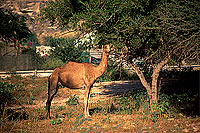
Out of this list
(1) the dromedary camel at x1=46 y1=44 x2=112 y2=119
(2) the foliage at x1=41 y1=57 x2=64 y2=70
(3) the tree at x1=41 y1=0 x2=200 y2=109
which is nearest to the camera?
(3) the tree at x1=41 y1=0 x2=200 y2=109

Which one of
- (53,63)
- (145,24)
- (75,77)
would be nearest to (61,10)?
(75,77)

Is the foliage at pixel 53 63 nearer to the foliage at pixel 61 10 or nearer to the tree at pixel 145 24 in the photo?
the foliage at pixel 61 10

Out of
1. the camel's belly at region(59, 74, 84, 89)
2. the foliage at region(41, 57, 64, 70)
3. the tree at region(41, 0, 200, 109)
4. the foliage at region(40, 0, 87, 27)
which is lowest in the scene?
the camel's belly at region(59, 74, 84, 89)

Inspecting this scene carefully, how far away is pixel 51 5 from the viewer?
11.9 meters

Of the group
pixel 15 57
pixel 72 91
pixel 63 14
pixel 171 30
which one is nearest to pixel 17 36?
pixel 63 14

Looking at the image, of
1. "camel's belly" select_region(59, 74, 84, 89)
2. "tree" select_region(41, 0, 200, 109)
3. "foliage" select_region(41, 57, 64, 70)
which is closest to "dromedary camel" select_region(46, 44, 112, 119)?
"camel's belly" select_region(59, 74, 84, 89)

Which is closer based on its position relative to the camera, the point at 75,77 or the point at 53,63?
the point at 75,77

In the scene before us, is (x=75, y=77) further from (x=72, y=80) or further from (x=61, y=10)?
(x=61, y=10)

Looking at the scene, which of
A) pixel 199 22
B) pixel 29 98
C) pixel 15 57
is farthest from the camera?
pixel 15 57

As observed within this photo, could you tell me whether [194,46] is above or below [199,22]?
below

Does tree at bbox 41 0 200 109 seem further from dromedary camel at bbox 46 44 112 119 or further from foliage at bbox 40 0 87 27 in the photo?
foliage at bbox 40 0 87 27

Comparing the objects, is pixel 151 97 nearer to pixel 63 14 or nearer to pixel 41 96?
pixel 63 14

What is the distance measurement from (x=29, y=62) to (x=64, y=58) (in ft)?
31.4

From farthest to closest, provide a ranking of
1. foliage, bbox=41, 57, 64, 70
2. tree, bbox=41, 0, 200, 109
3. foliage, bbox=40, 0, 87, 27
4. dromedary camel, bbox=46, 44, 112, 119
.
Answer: foliage, bbox=41, 57, 64, 70 → foliage, bbox=40, 0, 87, 27 → dromedary camel, bbox=46, 44, 112, 119 → tree, bbox=41, 0, 200, 109
